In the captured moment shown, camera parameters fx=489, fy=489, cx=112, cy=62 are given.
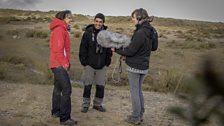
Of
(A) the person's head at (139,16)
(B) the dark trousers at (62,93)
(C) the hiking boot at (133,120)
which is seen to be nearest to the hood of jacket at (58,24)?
(B) the dark trousers at (62,93)

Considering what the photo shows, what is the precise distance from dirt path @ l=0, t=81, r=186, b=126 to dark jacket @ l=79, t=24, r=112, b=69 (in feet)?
3.08

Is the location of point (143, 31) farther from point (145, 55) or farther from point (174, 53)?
point (174, 53)

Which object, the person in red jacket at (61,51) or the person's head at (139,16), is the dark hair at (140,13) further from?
the person in red jacket at (61,51)

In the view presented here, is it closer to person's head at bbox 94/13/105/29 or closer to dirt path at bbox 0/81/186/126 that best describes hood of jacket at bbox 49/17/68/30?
person's head at bbox 94/13/105/29

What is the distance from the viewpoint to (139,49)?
6902mm

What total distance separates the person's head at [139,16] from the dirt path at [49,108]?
124 cm

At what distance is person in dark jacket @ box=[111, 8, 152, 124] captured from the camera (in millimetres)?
6758

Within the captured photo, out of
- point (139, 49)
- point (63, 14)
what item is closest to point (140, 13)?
point (139, 49)

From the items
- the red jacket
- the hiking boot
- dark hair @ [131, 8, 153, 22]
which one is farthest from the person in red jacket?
the hiking boot

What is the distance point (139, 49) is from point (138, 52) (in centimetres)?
6

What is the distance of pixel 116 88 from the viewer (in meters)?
12.0

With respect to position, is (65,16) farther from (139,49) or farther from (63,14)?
(139,49)

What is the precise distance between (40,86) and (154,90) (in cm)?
285

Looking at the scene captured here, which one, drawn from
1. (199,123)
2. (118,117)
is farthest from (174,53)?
(199,123)
